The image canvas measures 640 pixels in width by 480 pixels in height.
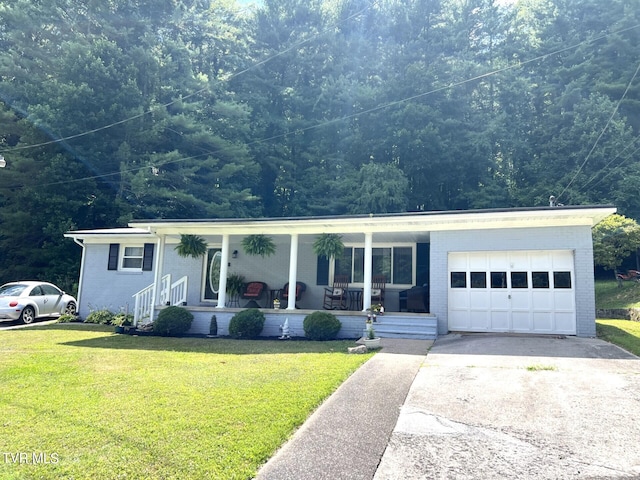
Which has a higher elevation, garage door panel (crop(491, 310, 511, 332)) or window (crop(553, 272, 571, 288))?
window (crop(553, 272, 571, 288))

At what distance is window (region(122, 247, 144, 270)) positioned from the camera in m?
15.6

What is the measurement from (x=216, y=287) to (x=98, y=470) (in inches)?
470

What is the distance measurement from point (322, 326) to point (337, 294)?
2967mm

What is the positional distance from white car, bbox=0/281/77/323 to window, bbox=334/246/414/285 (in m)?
10.5

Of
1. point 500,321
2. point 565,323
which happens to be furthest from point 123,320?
point 565,323

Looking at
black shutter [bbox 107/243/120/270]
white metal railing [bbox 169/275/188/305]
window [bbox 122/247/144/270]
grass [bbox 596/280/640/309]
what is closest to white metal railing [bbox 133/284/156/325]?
white metal railing [bbox 169/275/188/305]

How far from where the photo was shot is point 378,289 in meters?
A: 13.5

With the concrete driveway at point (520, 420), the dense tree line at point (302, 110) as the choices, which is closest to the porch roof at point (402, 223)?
the concrete driveway at point (520, 420)

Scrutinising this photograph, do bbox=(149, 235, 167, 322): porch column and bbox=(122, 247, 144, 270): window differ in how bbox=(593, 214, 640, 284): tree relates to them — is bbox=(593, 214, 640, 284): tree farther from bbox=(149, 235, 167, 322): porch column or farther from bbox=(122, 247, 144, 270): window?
bbox=(122, 247, 144, 270): window

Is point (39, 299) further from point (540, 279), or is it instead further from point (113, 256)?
point (540, 279)

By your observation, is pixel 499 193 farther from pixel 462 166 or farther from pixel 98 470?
pixel 98 470

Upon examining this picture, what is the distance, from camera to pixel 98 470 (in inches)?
131

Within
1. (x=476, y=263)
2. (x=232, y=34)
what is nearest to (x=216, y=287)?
(x=476, y=263)

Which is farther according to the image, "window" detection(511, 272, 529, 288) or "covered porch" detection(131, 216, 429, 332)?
"covered porch" detection(131, 216, 429, 332)
